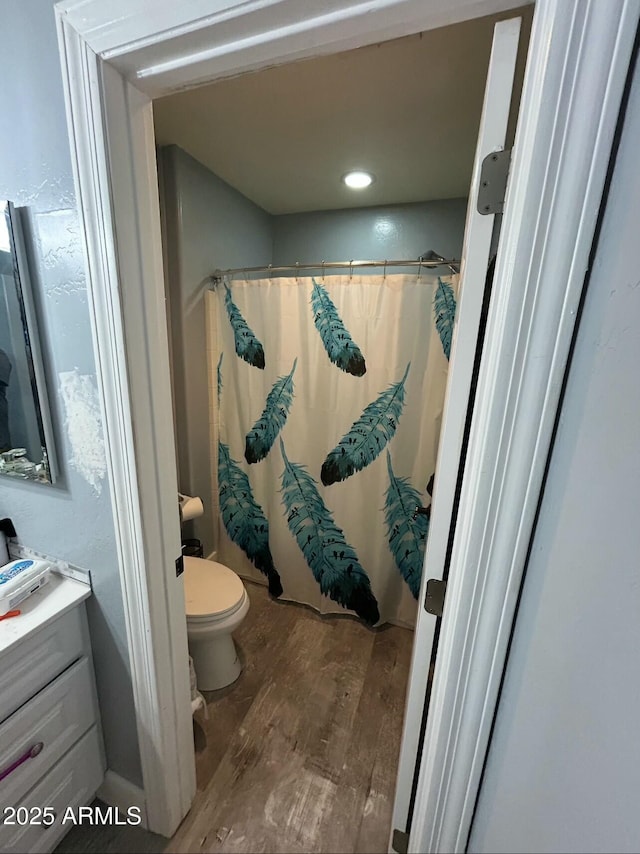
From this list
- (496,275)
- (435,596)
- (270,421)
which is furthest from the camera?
(270,421)

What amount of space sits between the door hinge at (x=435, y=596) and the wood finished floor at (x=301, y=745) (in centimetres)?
97

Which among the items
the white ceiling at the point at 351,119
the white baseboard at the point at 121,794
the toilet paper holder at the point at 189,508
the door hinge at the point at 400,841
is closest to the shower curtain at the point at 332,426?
the toilet paper holder at the point at 189,508

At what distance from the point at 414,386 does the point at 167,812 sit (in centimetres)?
171

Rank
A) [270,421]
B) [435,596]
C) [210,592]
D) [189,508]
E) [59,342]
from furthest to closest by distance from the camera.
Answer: [270,421] < [189,508] < [210,592] < [59,342] < [435,596]

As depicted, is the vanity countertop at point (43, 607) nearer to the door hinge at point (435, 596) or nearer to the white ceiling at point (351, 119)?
the door hinge at point (435, 596)

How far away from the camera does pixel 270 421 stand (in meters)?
1.95

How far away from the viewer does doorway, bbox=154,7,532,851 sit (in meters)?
1.13

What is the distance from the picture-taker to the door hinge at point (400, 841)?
95 cm

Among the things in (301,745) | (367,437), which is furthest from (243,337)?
(301,745)

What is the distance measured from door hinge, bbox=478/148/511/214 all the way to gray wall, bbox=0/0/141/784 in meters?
0.77

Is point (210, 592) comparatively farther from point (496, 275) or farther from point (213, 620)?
point (496, 275)

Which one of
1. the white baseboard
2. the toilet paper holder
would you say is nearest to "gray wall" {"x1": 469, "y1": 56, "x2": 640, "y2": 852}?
the white baseboard

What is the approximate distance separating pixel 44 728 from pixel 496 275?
4.69 feet

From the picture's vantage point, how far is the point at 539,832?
71cm
